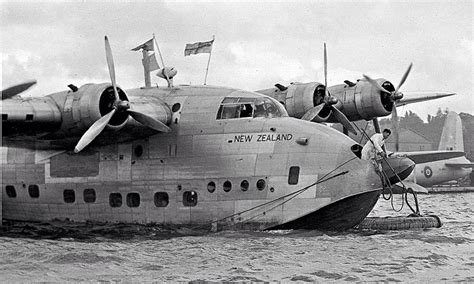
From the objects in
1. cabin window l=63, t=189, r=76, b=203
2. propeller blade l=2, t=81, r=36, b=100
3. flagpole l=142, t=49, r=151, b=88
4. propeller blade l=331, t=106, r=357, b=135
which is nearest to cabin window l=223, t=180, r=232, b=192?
propeller blade l=331, t=106, r=357, b=135

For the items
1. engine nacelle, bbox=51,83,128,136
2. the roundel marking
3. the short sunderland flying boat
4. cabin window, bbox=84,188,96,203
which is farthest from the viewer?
the roundel marking

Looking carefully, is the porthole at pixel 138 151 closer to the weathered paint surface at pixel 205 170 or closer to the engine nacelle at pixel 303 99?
the weathered paint surface at pixel 205 170

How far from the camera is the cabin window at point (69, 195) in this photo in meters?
20.3

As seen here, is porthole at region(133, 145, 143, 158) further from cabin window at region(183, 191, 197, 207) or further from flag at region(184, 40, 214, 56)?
flag at region(184, 40, 214, 56)

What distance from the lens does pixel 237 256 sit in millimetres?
14078

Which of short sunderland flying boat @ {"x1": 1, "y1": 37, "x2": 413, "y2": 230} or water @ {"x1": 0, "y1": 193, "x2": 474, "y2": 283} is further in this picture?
short sunderland flying boat @ {"x1": 1, "y1": 37, "x2": 413, "y2": 230}

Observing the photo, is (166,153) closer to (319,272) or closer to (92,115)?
(92,115)

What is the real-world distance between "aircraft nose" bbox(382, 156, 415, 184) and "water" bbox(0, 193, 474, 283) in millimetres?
1535

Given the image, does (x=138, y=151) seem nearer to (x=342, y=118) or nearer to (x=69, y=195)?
(x=69, y=195)

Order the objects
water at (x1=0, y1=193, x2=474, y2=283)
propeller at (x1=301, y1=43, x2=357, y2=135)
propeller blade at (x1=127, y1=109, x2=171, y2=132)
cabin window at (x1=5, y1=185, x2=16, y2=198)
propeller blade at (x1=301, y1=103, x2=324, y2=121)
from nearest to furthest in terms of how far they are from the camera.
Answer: water at (x1=0, y1=193, x2=474, y2=283)
propeller blade at (x1=127, y1=109, x2=171, y2=132)
propeller blade at (x1=301, y1=103, x2=324, y2=121)
propeller at (x1=301, y1=43, x2=357, y2=135)
cabin window at (x1=5, y1=185, x2=16, y2=198)

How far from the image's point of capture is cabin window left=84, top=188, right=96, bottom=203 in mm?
19938

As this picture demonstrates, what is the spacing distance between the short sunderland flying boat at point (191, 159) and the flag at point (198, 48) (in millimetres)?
2277

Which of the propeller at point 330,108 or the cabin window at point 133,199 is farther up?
the propeller at point 330,108

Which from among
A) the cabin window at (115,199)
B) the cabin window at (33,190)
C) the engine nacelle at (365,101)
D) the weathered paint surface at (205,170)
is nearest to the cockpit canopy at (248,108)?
the weathered paint surface at (205,170)
